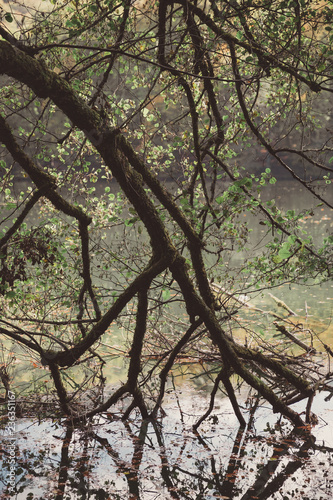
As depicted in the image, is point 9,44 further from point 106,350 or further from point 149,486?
point 106,350

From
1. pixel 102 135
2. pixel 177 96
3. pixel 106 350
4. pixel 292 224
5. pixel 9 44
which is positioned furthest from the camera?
pixel 106 350

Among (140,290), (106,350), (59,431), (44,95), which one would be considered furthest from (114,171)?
(106,350)

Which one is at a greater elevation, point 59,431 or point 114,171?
point 114,171

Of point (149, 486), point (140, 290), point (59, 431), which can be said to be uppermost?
point (140, 290)

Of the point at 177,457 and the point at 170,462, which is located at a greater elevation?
the point at 177,457

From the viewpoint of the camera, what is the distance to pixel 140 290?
5.57 metres

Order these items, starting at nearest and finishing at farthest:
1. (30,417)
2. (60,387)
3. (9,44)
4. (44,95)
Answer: (9,44)
(44,95)
(60,387)
(30,417)

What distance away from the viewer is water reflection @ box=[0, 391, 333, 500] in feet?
17.7

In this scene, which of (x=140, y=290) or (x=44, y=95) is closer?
(x=44, y=95)

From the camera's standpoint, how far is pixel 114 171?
5035mm

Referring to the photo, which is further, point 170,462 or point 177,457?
point 177,457

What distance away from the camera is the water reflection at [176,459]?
5391mm

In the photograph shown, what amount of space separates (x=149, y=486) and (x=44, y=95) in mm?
3983

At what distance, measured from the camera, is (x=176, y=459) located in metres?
6.09
